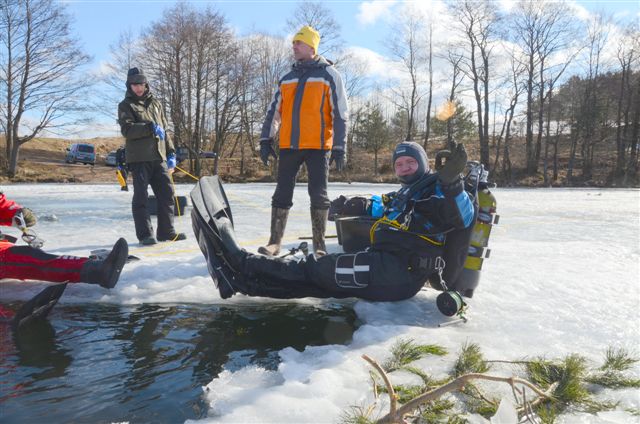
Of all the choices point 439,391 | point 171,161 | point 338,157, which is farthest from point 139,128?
point 439,391

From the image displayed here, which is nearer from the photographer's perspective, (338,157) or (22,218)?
(22,218)

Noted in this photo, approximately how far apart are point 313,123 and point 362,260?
1.70 meters

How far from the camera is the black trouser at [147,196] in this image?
4.35 meters

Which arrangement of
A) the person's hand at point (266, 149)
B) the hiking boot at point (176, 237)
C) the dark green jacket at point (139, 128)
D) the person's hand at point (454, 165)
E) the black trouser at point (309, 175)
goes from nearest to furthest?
the person's hand at point (454, 165)
the black trouser at point (309, 175)
the person's hand at point (266, 149)
the dark green jacket at point (139, 128)
the hiking boot at point (176, 237)

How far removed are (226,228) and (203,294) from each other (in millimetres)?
567

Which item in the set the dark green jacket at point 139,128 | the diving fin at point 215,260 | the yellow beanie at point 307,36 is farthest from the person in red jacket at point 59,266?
the yellow beanie at point 307,36

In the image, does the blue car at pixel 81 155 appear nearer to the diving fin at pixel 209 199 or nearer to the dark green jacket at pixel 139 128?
the dark green jacket at pixel 139 128

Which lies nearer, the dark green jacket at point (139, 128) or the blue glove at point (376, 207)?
the blue glove at point (376, 207)

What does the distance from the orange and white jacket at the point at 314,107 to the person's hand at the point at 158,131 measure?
1305mm

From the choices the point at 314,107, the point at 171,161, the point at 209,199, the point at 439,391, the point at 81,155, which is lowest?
the point at 439,391

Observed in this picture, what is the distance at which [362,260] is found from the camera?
2480 mm

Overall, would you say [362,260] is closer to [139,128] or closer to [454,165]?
[454,165]

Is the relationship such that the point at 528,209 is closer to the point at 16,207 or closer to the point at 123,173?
the point at 123,173

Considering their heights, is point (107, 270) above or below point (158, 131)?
below
